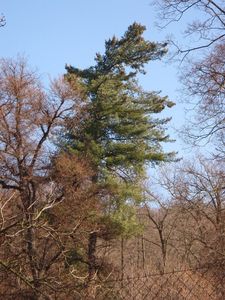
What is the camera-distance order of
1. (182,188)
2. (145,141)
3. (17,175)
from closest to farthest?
(17,175) < (145,141) < (182,188)

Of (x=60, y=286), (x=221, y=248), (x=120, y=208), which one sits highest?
(x=120, y=208)

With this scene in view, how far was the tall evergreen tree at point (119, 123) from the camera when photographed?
21.0 meters

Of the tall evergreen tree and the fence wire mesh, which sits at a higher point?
the tall evergreen tree

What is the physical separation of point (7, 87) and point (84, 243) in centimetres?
760

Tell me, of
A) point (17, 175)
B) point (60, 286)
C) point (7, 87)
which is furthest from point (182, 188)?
point (60, 286)

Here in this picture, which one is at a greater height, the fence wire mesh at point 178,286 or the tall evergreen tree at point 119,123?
the tall evergreen tree at point 119,123

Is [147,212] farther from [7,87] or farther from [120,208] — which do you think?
[7,87]

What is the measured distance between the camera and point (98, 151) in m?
21.1

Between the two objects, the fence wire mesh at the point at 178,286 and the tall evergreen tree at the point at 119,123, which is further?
the tall evergreen tree at the point at 119,123

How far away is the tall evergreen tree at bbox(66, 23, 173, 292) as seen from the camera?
2103 cm

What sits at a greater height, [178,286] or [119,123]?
[119,123]

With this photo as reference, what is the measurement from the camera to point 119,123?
22.0 m

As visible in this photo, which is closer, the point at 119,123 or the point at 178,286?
the point at 178,286

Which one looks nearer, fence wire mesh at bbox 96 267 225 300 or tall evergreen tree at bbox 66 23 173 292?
fence wire mesh at bbox 96 267 225 300
